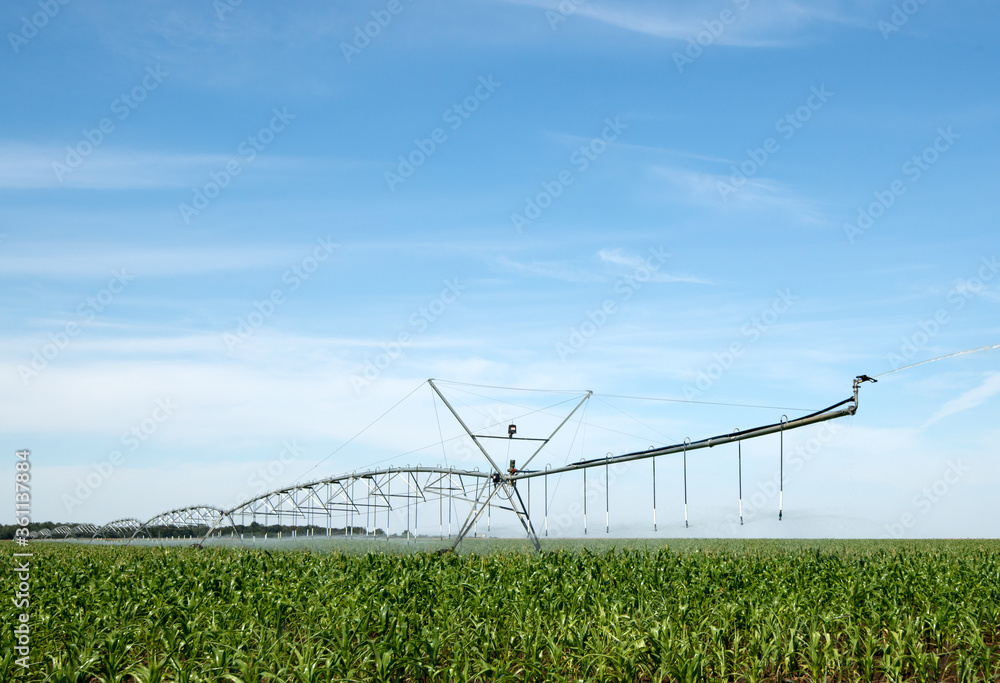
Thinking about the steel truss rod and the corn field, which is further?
the steel truss rod

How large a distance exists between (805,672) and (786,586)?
4.88m

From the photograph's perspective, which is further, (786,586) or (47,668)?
(786,586)

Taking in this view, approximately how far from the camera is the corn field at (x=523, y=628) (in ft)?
36.8

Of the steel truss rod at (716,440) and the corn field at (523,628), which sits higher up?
the steel truss rod at (716,440)

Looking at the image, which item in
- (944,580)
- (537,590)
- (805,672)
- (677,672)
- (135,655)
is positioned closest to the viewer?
(677,672)

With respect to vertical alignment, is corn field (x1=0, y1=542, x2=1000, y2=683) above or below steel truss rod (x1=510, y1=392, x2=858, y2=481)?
below

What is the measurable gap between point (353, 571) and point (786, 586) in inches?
399

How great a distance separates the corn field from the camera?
442 inches

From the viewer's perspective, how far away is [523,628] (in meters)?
12.8

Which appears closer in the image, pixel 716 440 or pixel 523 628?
→ pixel 523 628

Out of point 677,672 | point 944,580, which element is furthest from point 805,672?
point 944,580

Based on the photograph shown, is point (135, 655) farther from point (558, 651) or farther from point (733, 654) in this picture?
point (733, 654)

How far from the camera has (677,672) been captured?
431 inches

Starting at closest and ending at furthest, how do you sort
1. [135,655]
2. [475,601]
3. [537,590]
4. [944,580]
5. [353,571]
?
[135,655] < [475,601] < [537,590] < [944,580] < [353,571]
